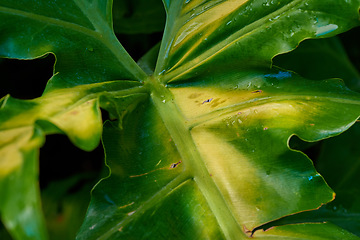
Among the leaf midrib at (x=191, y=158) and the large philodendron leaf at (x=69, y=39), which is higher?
the large philodendron leaf at (x=69, y=39)

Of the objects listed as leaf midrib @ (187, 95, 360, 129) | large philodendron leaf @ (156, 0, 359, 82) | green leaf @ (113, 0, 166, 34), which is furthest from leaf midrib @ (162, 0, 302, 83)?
green leaf @ (113, 0, 166, 34)

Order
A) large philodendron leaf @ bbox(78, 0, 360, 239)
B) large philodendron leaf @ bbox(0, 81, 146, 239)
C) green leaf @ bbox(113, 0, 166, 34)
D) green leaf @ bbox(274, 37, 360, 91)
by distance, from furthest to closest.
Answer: green leaf @ bbox(274, 37, 360, 91), green leaf @ bbox(113, 0, 166, 34), large philodendron leaf @ bbox(78, 0, 360, 239), large philodendron leaf @ bbox(0, 81, 146, 239)

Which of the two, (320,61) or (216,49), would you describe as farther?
(320,61)

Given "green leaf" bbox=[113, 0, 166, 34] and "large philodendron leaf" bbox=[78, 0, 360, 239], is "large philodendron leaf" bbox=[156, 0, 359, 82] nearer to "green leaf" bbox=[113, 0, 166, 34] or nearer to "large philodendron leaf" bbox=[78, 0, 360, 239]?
"large philodendron leaf" bbox=[78, 0, 360, 239]

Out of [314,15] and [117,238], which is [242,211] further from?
[314,15]

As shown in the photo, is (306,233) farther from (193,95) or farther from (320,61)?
(320,61)

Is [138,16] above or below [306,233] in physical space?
above

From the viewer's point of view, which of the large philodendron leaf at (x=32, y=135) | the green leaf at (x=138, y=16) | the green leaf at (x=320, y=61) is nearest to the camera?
the large philodendron leaf at (x=32, y=135)

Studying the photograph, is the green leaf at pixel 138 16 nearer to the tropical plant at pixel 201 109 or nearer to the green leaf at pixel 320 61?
the tropical plant at pixel 201 109

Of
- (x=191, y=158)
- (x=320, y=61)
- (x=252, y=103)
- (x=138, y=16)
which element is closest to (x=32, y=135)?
(x=191, y=158)

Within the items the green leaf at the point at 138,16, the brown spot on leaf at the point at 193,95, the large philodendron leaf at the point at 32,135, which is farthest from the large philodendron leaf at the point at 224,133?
the green leaf at the point at 138,16
